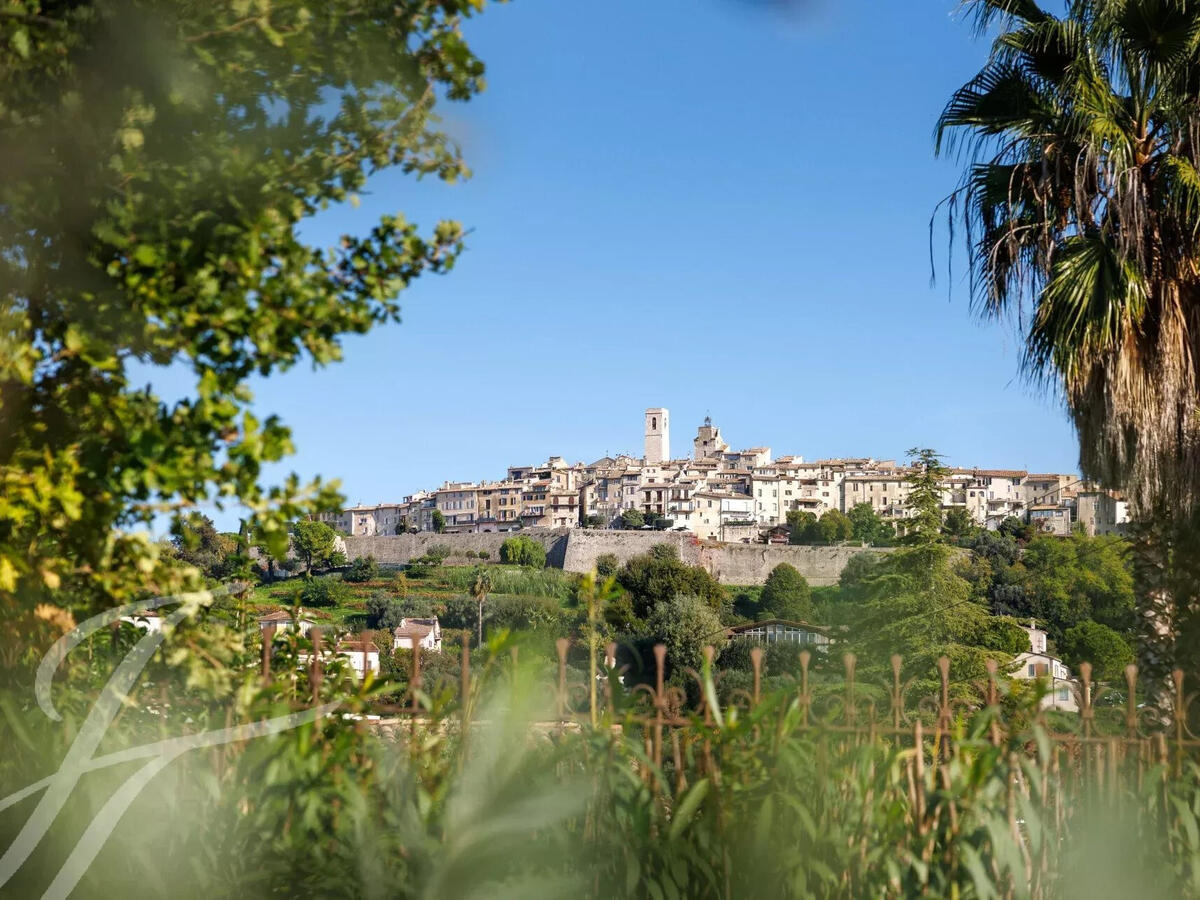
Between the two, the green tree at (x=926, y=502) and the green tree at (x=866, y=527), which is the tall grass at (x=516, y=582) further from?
the green tree at (x=866, y=527)

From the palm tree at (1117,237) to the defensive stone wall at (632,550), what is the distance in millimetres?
48648

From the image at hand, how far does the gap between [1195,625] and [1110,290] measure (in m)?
1.36

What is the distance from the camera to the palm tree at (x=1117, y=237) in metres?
4.68

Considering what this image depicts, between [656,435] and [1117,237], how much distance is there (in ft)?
338

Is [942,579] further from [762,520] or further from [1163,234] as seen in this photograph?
[762,520]

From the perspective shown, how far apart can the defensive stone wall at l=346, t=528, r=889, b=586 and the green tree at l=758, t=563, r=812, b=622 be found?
12.9 ft

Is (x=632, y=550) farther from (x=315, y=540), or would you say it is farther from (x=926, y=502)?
(x=926, y=502)

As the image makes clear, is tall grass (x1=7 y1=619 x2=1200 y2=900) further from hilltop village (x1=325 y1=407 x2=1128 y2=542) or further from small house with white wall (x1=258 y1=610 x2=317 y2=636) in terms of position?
hilltop village (x1=325 y1=407 x2=1128 y2=542)

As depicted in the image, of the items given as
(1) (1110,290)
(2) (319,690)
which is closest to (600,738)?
(2) (319,690)

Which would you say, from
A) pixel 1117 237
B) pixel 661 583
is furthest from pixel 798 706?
pixel 661 583

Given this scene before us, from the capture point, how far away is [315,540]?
174 ft

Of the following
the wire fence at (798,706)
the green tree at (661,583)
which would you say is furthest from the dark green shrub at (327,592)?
the wire fence at (798,706)

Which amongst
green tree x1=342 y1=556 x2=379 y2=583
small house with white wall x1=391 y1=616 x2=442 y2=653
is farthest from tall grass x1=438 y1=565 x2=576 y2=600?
green tree x1=342 y1=556 x2=379 y2=583

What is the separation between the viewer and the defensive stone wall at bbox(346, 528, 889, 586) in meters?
57.3
